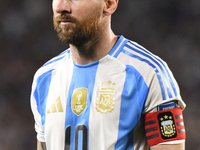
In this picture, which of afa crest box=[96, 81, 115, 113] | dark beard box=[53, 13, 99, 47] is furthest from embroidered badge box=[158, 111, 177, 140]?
dark beard box=[53, 13, 99, 47]

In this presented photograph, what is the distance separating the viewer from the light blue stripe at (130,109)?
1317 mm

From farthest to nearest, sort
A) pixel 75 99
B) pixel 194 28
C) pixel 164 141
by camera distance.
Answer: pixel 194 28 → pixel 75 99 → pixel 164 141

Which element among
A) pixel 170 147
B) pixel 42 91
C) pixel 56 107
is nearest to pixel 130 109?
pixel 170 147


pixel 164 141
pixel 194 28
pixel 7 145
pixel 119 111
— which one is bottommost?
pixel 7 145

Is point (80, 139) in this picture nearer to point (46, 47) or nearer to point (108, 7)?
point (108, 7)

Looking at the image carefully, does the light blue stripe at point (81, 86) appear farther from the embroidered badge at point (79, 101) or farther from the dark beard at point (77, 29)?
the dark beard at point (77, 29)

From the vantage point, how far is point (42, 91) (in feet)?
5.08

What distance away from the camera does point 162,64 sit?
138cm

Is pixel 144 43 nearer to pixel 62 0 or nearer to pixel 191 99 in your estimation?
pixel 191 99

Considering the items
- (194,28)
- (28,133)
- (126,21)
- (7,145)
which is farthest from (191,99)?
(7,145)

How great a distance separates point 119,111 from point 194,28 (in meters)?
1.93

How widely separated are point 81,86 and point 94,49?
0.17 meters

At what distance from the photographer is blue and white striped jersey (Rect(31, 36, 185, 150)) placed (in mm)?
1327

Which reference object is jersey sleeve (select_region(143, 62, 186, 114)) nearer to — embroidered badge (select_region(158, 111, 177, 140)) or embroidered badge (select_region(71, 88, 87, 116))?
embroidered badge (select_region(158, 111, 177, 140))
